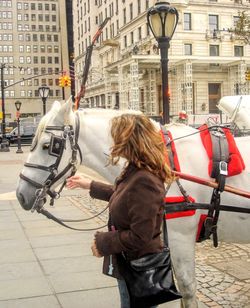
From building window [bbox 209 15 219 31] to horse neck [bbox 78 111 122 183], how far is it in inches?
2443

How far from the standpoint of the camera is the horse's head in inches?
152

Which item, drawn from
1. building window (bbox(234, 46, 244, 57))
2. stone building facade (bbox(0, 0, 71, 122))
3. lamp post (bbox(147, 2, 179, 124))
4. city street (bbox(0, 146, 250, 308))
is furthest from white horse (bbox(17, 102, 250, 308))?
stone building facade (bbox(0, 0, 71, 122))

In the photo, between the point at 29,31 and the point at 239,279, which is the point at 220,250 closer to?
the point at 239,279

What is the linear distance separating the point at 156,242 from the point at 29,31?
165783 mm

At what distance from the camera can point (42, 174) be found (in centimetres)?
387

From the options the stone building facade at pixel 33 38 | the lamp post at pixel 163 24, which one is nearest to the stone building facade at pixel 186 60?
the lamp post at pixel 163 24

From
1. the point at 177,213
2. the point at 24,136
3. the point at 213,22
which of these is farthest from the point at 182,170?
the point at 213,22

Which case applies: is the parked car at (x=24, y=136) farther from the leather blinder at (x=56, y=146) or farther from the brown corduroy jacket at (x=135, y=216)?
the brown corduroy jacket at (x=135, y=216)

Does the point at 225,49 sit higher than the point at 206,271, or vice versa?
the point at 225,49

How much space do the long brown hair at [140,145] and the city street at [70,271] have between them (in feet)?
5.43

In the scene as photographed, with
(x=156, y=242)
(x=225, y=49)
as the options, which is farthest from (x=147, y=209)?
(x=225, y=49)

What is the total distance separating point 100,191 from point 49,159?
19.6 inches

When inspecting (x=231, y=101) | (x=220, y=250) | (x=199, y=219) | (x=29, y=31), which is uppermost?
(x=29, y=31)

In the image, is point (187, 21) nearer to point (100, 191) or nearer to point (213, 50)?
point (213, 50)
